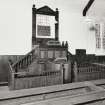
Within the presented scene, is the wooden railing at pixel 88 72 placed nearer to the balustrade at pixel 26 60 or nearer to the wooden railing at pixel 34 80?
the wooden railing at pixel 34 80

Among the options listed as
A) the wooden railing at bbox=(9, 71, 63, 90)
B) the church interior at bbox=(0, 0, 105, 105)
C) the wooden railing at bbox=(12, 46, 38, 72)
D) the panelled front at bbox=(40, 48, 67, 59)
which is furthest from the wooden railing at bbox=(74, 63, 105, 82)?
the wooden railing at bbox=(12, 46, 38, 72)

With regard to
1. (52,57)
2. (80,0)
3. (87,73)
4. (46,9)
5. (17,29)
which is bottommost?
(87,73)

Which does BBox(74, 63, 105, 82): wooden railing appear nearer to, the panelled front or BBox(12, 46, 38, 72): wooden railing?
the panelled front

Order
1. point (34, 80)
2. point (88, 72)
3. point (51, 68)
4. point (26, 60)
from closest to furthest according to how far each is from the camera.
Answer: point (34, 80)
point (88, 72)
point (51, 68)
point (26, 60)

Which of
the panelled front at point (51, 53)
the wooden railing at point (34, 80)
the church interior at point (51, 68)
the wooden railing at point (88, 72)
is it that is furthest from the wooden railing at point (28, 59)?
the wooden railing at point (88, 72)

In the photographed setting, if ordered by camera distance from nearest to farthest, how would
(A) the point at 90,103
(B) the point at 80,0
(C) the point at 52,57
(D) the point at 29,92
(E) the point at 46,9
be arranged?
1. (A) the point at 90,103
2. (D) the point at 29,92
3. (C) the point at 52,57
4. (E) the point at 46,9
5. (B) the point at 80,0

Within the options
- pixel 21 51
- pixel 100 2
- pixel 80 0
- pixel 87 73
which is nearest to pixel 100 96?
pixel 87 73

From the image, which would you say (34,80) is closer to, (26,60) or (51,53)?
(26,60)

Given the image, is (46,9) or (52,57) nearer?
(52,57)

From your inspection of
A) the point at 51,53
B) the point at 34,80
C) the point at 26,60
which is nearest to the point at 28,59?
the point at 26,60

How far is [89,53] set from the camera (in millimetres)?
6570

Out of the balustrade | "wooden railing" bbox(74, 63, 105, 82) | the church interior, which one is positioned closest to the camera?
the church interior

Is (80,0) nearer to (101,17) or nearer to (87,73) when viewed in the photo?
(101,17)

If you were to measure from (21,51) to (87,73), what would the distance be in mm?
2706
